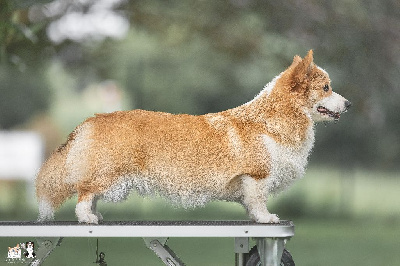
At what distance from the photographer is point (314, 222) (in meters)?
7.80

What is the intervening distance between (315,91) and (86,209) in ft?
3.88

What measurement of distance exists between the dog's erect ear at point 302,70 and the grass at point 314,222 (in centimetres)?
265

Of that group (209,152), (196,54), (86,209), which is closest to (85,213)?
(86,209)

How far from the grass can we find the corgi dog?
7.91 feet

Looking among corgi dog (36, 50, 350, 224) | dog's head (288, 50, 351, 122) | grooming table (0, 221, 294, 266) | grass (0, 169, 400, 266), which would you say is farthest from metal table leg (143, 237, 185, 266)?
grass (0, 169, 400, 266)

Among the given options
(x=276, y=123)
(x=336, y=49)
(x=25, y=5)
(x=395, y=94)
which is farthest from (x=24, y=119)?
(x=276, y=123)

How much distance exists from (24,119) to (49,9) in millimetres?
1099

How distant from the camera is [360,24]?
695 centimetres

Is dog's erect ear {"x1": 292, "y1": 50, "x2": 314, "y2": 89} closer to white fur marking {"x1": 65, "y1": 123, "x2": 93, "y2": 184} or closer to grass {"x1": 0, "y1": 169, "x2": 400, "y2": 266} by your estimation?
white fur marking {"x1": 65, "y1": 123, "x2": 93, "y2": 184}

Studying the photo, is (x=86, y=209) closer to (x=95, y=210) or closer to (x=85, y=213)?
(x=85, y=213)

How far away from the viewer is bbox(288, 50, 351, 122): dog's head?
3.37 meters

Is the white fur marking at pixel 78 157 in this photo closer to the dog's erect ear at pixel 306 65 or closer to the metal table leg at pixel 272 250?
the metal table leg at pixel 272 250

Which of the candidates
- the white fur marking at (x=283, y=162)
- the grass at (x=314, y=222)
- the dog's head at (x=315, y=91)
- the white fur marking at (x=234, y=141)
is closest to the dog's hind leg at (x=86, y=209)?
the white fur marking at (x=234, y=141)

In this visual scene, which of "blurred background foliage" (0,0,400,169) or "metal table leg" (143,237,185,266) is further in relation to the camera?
"blurred background foliage" (0,0,400,169)
